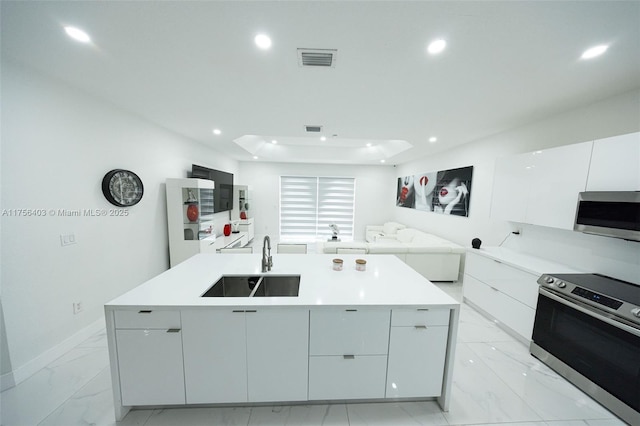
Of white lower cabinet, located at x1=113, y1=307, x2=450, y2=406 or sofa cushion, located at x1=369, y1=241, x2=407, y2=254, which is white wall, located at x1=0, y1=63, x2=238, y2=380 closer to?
white lower cabinet, located at x1=113, y1=307, x2=450, y2=406

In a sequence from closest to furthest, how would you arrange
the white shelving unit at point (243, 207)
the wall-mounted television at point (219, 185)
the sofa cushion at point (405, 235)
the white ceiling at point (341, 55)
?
the white ceiling at point (341, 55)
the wall-mounted television at point (219, 185)
the sofa cushion at point (405, 235)
the white shelving unit at point (243, 207)

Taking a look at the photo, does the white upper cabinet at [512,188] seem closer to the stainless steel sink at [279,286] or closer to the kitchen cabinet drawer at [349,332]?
the kitchen cabinet drawer at [349,332]

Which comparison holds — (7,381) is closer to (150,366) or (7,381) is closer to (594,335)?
(150,366)

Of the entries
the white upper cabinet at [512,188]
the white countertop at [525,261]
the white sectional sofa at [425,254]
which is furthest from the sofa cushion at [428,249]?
the white upper cabinet at [512,188]

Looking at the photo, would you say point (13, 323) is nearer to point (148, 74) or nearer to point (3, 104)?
point (3, 104)

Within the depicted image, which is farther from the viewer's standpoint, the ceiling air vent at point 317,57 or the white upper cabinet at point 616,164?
the white upper cabinet at point 616,164

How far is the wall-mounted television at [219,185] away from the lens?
13.9ft

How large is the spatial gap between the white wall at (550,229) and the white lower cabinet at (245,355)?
9.77 ft

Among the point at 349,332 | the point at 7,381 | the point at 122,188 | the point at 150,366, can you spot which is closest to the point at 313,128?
the point at 122,188

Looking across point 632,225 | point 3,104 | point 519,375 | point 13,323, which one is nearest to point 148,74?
point 3,104

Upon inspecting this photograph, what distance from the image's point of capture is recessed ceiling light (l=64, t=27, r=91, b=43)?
4.60 ft

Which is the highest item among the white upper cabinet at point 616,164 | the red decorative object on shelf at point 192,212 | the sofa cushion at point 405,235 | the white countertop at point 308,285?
the white upper cabinet at point 616,164

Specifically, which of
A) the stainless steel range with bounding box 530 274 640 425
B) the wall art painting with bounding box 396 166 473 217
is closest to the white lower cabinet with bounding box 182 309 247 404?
the stainless steel range with bounding box 530 274 640 425

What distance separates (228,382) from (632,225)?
3324 mm
